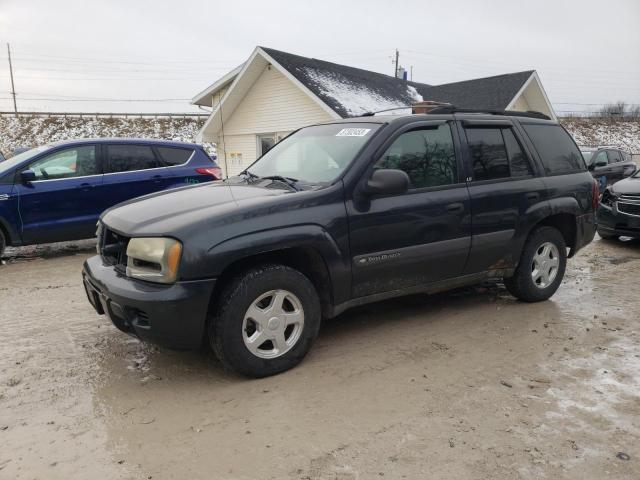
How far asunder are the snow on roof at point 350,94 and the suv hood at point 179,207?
10247mm

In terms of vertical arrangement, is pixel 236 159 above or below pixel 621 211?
above

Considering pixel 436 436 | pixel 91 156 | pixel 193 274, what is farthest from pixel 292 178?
pixel 91 156

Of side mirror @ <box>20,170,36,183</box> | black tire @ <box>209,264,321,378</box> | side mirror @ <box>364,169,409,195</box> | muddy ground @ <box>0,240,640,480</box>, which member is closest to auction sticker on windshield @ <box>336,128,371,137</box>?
side mirror @ <box>364,169,409,195</box>

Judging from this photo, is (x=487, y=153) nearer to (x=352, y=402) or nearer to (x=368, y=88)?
(x=352, y=402)

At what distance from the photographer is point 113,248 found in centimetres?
362

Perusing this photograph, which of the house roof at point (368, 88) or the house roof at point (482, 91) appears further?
the house roof at point (482, 91)

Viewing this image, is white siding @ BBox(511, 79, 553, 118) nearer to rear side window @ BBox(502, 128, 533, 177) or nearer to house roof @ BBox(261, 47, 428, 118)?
house roof @ BBox(261, 47, 428, 118)

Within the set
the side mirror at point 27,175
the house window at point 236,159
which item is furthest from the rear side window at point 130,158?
the house window at point 236,159

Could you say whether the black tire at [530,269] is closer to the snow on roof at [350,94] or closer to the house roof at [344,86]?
the house roof at [344,86]

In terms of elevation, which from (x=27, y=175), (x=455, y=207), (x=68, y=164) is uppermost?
(x=68, y=164)

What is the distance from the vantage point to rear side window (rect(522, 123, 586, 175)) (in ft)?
16.4

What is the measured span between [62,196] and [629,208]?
8.84 metres

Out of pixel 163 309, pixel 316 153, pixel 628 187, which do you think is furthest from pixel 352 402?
pixel 628 187

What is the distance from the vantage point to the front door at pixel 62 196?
7016mm
